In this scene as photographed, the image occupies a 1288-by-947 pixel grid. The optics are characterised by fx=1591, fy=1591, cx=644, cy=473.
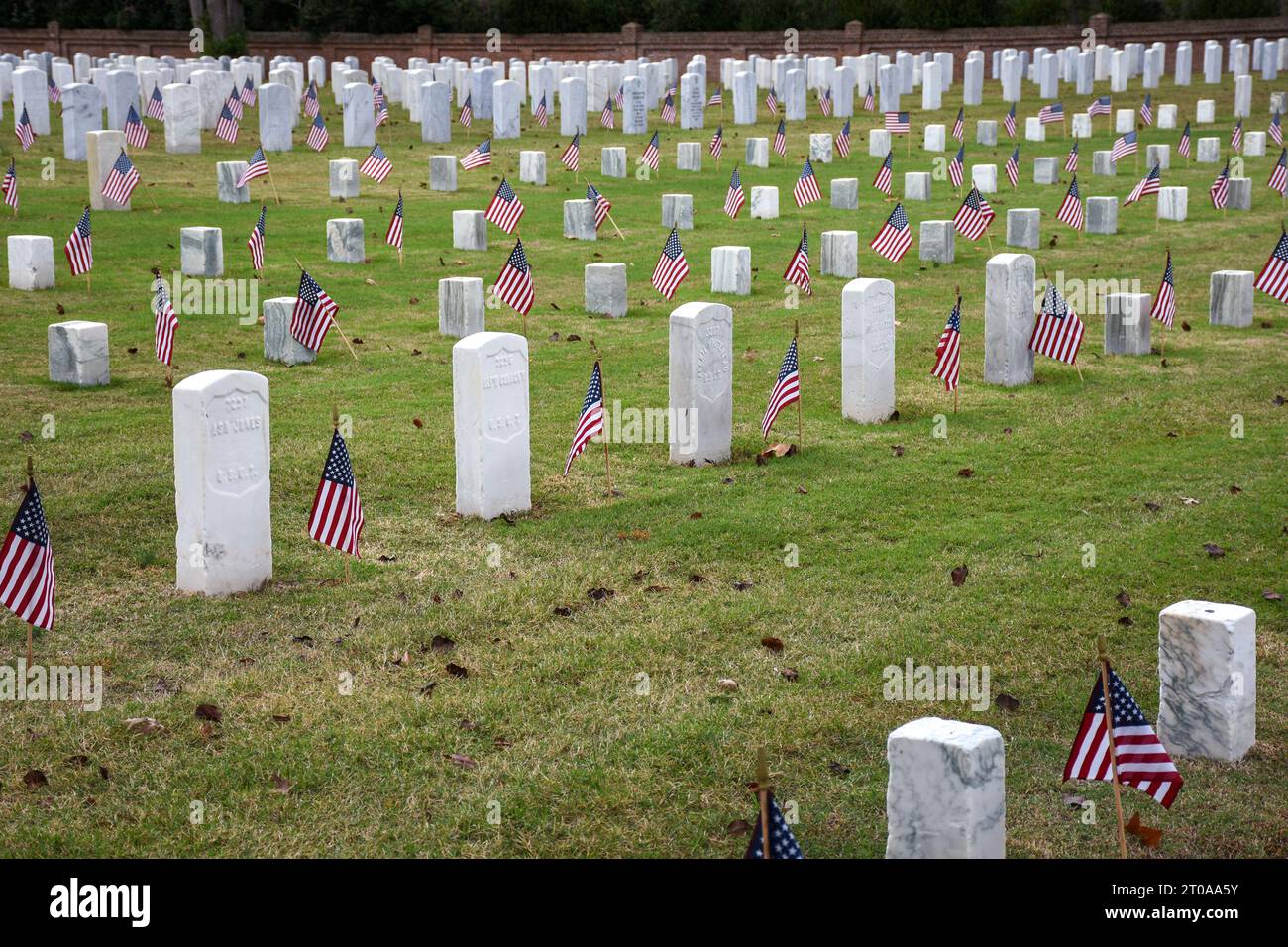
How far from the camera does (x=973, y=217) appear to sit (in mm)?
23469

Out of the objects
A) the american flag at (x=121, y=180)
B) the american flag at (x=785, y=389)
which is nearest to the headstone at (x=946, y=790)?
the american flag at (x=785, y=389)

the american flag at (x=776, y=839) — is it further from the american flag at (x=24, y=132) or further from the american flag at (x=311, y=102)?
the american flag at (x=311, y=102)

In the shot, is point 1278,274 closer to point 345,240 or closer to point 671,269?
point 671,269

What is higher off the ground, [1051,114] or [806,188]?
[1051,114]

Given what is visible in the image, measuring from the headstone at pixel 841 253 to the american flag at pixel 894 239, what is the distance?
1.19 feet

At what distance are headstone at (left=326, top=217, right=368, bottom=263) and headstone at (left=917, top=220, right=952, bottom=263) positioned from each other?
8094 mm

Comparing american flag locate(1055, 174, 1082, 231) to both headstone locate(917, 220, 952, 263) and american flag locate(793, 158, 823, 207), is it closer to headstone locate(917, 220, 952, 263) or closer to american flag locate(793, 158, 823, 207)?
headstone locate(917, 220, 952, 263)

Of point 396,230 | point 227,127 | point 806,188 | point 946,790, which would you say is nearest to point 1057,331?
point 396,230

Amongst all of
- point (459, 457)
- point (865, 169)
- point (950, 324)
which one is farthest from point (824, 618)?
point (865, 169)

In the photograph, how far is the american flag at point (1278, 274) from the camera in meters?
19.1

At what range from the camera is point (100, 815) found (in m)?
7.01

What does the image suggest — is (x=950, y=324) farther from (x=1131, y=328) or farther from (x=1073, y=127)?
(x=1073, y=127)

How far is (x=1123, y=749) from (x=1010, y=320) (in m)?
9.39

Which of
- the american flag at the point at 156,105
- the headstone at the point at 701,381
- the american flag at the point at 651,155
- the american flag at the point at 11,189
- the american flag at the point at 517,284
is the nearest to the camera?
the headstone at the point at 701,381
